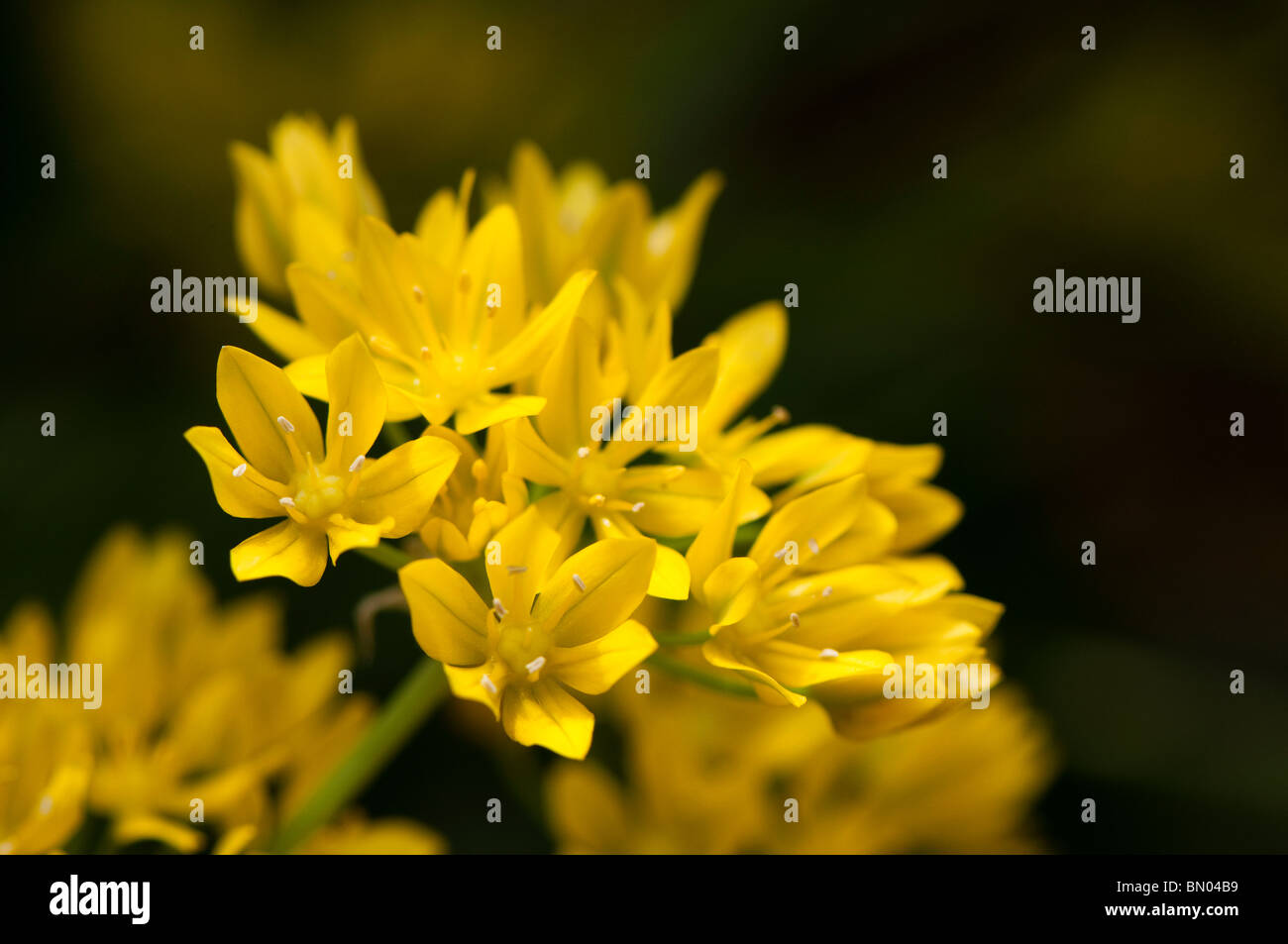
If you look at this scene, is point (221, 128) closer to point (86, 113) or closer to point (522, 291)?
point (86, 113)

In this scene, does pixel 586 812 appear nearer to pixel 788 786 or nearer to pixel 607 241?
pixel 788 786

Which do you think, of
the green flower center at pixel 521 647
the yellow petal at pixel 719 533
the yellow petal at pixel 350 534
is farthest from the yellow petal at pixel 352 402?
the yellow petal at pixel 719 533

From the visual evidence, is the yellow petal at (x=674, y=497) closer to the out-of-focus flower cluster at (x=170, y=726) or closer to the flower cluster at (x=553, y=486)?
the flower cluster at (x=553, y=486)

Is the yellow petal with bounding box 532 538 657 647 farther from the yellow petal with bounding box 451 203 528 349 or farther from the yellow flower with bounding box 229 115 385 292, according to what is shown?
the yellow flower with bounding box 229 115 385 292

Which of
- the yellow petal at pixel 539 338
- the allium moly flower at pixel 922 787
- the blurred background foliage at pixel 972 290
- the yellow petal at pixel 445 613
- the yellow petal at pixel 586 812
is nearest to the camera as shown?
the yellow petal at pixel 445 613

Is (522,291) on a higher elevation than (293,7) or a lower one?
lower

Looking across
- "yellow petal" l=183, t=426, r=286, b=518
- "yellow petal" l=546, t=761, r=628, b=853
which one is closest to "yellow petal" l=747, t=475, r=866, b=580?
"yellow petal" l=183, t=426, r=286, b=518
